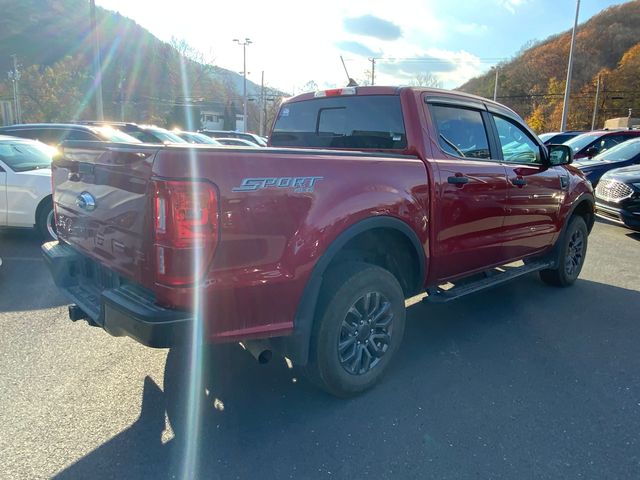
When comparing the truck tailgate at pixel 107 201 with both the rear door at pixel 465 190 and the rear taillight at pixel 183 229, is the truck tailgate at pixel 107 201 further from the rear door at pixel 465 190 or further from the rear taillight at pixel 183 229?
the rear door at pixel 465 190

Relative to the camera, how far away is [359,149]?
3.87m

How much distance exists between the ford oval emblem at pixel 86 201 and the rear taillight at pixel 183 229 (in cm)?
83

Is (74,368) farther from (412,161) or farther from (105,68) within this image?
(105,68)

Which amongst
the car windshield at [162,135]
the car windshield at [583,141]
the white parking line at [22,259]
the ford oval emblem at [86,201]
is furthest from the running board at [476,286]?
the car windshield at [162,135]

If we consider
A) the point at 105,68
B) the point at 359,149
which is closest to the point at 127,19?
the point at 105,68

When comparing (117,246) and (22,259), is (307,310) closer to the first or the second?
(117,246)

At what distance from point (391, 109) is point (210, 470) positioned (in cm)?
274

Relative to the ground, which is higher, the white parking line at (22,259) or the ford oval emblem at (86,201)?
the ford oval emblem at (86,201)

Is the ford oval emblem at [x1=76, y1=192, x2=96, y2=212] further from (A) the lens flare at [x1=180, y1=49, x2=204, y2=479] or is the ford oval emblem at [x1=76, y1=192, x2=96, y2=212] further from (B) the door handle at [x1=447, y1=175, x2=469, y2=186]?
(B) the door handle at [x1=447, y1=175, x2=469, y2=186]

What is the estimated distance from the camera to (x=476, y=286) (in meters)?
4.09

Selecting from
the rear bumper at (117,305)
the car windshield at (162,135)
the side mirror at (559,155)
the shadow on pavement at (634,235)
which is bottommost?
the shadow on pavement at (634,235)

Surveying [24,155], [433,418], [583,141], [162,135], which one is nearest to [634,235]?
[583,141]

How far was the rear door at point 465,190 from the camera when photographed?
3.57m

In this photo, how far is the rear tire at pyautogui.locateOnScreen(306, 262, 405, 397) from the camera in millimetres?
2881
